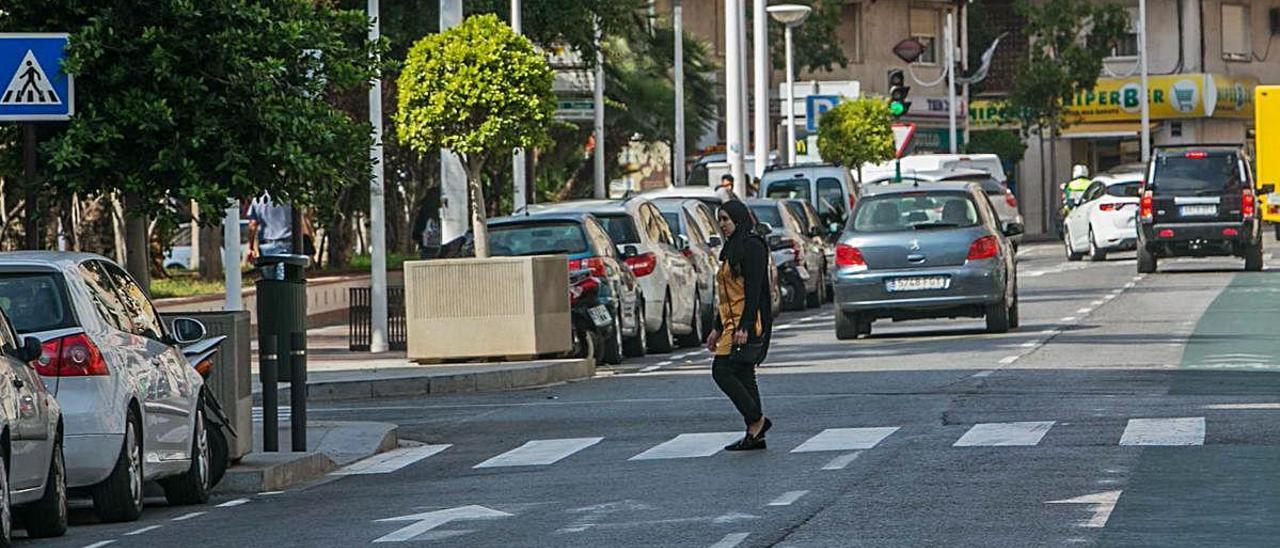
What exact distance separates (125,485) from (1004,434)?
5.65 metres

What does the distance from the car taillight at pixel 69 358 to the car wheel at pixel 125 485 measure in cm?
40

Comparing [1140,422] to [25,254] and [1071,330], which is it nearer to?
[25,254]

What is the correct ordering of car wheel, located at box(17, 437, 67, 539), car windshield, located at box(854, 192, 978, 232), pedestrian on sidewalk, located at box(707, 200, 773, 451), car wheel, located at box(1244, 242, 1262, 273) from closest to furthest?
car wheel, located at box(17, 437, 67, 539), pedestrian on sidewalk, located at box(707, 200, 773, 451), car windshield, located at box(854, 192, 978, 232), car wheel, located at box(1244, 242, 1262, 273)

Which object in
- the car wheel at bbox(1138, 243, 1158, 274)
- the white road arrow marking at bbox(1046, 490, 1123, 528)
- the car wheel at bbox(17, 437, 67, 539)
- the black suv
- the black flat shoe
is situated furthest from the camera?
the car wheel at bbox(1138, 243, 1158, 274)

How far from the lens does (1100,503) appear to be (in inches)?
516

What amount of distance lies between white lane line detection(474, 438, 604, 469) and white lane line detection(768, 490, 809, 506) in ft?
10.1

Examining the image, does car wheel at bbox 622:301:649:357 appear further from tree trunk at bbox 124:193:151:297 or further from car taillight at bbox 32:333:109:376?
car taillight at bbox 32:333:109:376

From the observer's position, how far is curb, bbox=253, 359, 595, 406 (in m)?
24.5

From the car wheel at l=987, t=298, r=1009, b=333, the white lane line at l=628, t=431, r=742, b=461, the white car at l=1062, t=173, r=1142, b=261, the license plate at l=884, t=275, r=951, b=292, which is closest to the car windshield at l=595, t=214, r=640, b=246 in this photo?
the license plate at l=884, t=275, r=951, b=292

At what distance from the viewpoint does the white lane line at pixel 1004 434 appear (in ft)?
54.5

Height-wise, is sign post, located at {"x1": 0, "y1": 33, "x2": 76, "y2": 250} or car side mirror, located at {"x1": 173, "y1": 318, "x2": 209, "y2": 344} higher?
sign post, located at {"x1": 0, "y1": 33, "x2": 76, "y2": 250}

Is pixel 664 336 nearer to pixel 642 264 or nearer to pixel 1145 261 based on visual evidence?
pixel 642 264

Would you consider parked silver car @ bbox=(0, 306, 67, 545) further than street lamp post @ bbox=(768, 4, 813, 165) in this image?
No

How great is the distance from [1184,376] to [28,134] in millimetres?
9272
